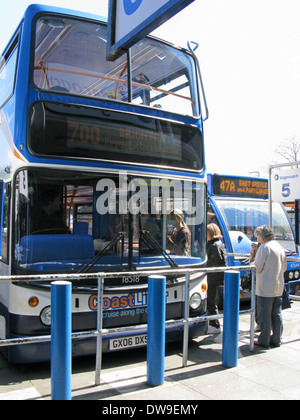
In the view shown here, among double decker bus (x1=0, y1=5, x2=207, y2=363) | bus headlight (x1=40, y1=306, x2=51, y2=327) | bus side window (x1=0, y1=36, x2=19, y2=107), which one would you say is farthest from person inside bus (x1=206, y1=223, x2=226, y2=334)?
bus side window (x1=0, y1=36, x2=19, y2=107)

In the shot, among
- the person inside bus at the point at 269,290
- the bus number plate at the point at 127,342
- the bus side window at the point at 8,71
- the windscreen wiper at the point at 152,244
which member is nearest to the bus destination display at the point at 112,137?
the bus side window at the point at 8,71

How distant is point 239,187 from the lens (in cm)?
929

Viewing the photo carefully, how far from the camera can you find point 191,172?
550 centimetres

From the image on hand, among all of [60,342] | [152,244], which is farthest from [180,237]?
[60,342]

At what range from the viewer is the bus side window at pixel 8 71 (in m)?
4.89

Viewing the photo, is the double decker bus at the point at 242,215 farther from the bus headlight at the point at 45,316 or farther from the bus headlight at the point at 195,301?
the bus headlight at the point at 45,316

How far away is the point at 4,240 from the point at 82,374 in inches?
70.1

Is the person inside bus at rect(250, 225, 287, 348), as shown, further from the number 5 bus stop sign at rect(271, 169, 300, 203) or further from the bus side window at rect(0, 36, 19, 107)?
the bus side window at rect(0, 36, 19, 107)

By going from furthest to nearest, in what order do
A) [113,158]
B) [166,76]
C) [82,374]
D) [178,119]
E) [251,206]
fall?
[251,206], [166,76], [178,119], [113,158], [82,374]

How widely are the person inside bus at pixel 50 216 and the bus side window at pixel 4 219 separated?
0.41m

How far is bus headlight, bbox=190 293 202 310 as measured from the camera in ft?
17.5

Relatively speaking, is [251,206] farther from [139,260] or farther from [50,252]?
[50,252]

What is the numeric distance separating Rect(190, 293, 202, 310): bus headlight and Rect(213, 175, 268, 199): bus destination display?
3884mm

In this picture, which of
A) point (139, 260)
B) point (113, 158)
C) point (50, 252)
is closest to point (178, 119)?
point (113, 158)
